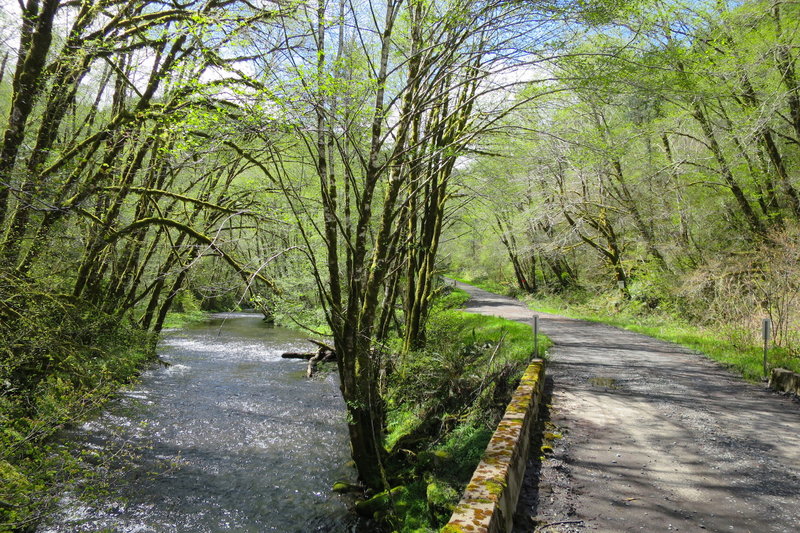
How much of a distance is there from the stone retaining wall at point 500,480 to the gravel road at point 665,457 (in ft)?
0.78

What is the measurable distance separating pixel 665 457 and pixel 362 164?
4.66 metres

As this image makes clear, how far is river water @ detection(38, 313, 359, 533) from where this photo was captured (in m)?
5.90

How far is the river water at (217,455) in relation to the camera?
5898mm

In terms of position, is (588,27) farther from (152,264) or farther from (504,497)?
(152,264)

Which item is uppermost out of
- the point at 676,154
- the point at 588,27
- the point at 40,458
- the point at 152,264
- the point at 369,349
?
the point at 676,154

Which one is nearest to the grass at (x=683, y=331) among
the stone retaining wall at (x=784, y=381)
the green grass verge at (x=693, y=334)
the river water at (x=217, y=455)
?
the green grass verge at (x=693, y=334)

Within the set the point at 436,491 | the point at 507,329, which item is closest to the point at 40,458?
the point at 436,491

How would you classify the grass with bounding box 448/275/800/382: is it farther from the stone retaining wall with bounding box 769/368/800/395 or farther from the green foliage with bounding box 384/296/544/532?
the green foliage with bounding box 384/296/544/532

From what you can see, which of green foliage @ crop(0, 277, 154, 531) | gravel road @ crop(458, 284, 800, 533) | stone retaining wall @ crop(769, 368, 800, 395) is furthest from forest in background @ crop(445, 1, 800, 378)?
green foliage @ crop(0, 277, 154, 531)

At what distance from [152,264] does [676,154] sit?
2043 cm

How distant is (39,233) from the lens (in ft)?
19.5

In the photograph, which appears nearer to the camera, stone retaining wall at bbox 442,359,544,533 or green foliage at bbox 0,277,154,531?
stone retaining wall at bbox 442,359,544,533

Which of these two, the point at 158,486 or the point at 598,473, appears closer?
the point at 598,473

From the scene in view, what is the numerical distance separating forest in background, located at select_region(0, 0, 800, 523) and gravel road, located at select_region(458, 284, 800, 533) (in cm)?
169
